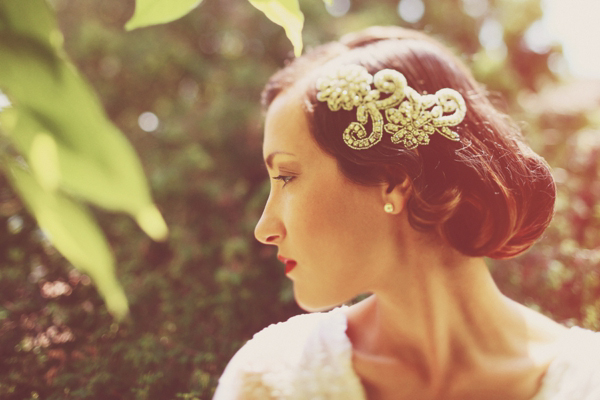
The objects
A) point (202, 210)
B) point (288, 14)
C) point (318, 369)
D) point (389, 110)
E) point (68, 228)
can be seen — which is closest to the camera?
point (68, 228)

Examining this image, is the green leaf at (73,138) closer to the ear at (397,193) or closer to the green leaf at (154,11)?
the green leaf at (154,11)

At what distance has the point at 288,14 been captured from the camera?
490mm

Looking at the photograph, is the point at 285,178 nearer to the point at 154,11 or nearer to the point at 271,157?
the point at 271,157

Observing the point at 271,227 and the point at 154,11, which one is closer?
the point at 154,11

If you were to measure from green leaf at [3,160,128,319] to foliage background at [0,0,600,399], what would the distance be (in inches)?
27.1

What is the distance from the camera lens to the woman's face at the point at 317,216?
0.88m

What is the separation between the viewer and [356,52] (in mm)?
958

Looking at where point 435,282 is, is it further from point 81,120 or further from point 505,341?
point 81,120

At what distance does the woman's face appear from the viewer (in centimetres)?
88

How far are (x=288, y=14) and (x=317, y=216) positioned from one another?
0.46 meters

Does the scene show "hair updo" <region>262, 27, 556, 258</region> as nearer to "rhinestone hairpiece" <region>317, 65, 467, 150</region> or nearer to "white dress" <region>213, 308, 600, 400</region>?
"rhinestone hairpiece" <region>317, 65, 467, 150</region>

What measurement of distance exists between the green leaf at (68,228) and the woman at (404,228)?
571 mm

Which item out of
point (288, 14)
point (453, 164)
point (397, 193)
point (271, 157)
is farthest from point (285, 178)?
point (288, 14)

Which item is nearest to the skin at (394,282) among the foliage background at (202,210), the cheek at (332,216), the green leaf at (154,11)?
the cheek at (332,216)
